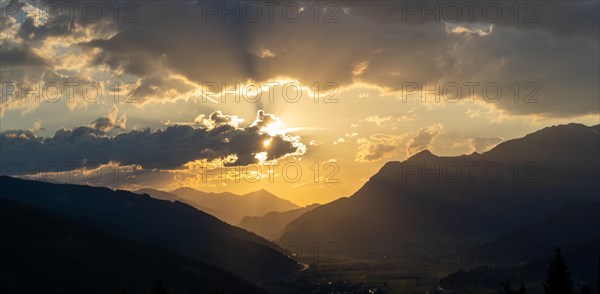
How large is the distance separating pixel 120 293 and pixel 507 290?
101054mm

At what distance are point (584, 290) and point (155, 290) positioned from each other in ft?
385

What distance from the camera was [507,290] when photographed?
6348 inches

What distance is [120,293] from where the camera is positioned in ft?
446

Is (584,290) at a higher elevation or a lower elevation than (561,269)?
lower

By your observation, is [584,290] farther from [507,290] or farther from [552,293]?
[552,293]

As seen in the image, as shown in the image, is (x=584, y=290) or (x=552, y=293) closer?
(x=552, y=293)

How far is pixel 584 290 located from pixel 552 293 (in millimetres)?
41691

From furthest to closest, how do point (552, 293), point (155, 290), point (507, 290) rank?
point (507, 290), point (552, 293), point (155, 290)

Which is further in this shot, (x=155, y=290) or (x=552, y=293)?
(x=552, y=293)

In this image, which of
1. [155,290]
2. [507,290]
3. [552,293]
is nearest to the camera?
[155,290]

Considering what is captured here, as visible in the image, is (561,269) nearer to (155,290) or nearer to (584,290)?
(584,290)

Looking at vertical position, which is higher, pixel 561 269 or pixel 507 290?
pixel 561 269

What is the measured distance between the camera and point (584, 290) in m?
165

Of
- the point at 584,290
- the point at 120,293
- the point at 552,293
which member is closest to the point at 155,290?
the point at 120,293
